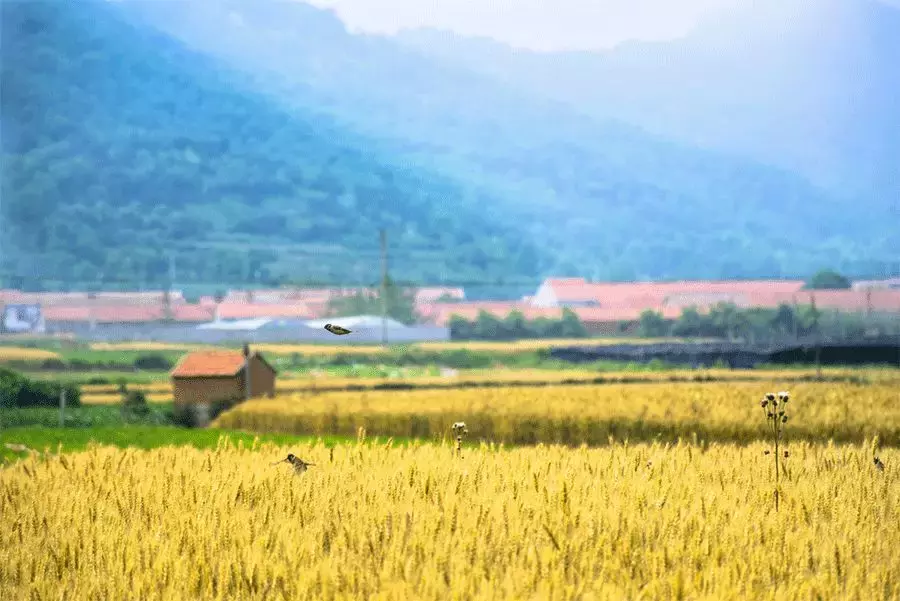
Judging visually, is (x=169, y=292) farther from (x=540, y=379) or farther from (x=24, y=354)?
(x=540, y=379)

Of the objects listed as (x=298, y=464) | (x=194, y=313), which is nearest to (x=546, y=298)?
(x=194, y=313)

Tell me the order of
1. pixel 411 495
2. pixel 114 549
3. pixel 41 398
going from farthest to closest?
1. pixel 41 398
2. pixel 411 495
3. pixel 114 549

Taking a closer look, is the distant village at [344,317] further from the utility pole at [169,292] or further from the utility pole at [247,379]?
the utility pole at [247,379]

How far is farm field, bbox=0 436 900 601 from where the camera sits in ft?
20.8

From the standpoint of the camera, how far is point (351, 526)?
770 centimetres

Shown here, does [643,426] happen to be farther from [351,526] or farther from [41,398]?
[41,398]

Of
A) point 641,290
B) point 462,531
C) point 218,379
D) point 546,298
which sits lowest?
point 218,379

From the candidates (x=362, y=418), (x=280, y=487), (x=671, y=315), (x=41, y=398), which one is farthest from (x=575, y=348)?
(x=280, y=487)

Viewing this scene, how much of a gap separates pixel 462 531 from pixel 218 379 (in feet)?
119

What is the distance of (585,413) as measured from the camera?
2792 centimetres

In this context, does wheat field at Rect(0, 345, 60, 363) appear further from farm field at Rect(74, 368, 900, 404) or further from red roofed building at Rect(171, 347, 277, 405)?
red roofed building at Rect(171, 347, 277, 405)

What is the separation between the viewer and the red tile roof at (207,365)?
42.7 meters

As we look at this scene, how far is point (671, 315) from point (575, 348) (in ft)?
77.2

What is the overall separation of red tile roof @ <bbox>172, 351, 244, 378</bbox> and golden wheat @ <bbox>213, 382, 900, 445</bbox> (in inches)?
222
